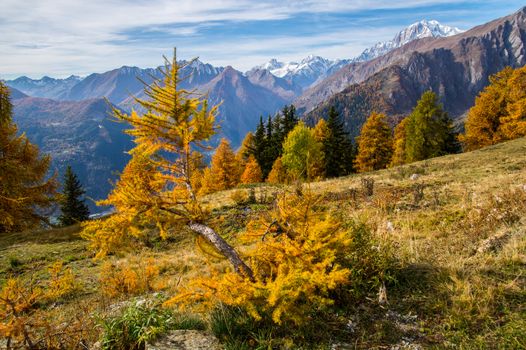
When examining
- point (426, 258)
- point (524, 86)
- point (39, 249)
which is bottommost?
point (39, 249)

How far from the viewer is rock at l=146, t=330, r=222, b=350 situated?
4.46 meters

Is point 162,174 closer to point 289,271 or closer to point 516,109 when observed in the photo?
point 289,271

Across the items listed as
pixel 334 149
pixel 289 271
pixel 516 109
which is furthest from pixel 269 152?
pixel 289 271

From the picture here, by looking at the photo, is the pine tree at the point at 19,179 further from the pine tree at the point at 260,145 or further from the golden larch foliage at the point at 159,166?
the pine tree at the point at 260,145

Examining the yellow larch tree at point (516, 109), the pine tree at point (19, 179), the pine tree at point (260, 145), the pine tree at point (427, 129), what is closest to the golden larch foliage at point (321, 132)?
the pine tree at point (260, 145)

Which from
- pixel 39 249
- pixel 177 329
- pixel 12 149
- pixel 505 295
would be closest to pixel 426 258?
pixel 505 295

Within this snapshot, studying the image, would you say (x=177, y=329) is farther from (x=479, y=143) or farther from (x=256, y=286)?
(x=479, y=143)

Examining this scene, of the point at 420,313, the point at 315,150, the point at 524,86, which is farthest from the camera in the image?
the point at 315,150

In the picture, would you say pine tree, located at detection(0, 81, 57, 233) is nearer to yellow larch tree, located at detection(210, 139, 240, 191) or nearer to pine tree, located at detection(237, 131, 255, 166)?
yellow larch tree, located at detection(210, 139, 240, 191)

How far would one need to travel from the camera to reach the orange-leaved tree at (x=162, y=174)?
5812mm

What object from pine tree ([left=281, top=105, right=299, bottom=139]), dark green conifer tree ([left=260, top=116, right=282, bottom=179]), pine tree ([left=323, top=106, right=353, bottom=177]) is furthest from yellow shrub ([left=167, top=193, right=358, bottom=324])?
pine tree ([left=281, top=105, right=299, bottom=139])

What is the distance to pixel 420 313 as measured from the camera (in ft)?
15.5

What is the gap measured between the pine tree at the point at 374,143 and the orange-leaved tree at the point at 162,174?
4312cm

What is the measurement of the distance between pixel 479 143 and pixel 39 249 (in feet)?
157
